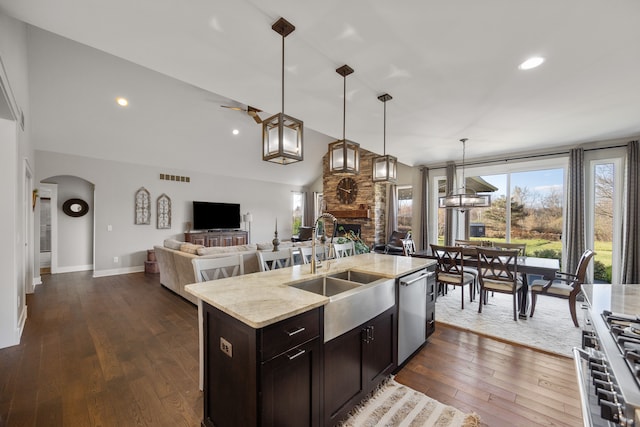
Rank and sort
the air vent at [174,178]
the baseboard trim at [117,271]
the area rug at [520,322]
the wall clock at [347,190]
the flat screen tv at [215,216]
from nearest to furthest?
the area rug at [520,322] → the baseboard trim at [117,271] → the air vent at [174,178] → the flat screen tv at [215,216] → the wall clock at [347,190]

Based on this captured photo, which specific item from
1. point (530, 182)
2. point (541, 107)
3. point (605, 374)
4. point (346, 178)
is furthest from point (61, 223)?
point (530, 182)

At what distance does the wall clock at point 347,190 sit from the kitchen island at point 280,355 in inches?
242

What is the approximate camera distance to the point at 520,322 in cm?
341

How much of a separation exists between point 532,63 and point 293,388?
10.4 ft

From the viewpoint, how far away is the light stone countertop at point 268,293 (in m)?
1.30

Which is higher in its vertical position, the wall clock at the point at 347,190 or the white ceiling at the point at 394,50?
the white ceiling at the point at 394,50

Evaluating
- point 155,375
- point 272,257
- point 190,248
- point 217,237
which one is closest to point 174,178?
point 217,237

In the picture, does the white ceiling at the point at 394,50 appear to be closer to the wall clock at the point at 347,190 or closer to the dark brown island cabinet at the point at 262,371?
the dark brown island cabinet at the point at 262,371

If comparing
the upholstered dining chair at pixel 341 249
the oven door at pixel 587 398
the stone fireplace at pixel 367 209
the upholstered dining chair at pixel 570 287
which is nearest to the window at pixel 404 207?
the stone fireplace at pixel 367 209

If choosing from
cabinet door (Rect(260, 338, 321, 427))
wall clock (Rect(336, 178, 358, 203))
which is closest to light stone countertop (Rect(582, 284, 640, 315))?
cabinet door (Rect(260, 338, 321, 427))

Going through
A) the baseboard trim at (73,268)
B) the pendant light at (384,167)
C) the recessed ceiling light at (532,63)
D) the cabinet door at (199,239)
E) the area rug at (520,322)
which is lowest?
the area rug at (520,322)

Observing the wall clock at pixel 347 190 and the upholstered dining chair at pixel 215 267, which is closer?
the upholstered dining chair at pixel 215 267

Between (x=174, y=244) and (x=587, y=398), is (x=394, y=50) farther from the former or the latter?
(x=174, y=244)

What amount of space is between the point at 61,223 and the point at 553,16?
8819 millimetres
